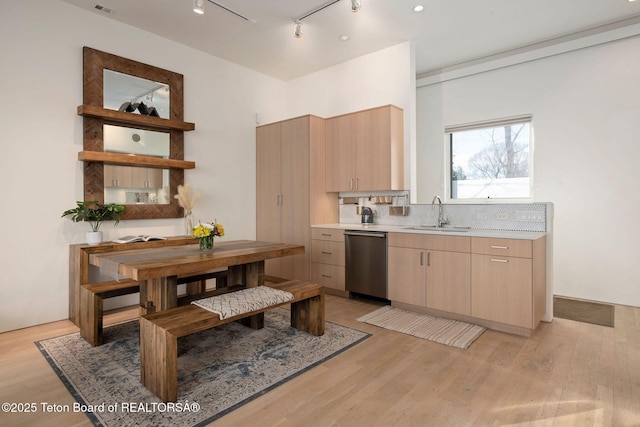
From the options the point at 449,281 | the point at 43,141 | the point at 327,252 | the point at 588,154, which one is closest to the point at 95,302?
the point at 43,141

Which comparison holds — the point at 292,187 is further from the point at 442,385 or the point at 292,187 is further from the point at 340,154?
the point at 442,385

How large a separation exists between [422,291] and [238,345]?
1.82 m

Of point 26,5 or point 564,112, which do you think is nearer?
Result: point 26,5

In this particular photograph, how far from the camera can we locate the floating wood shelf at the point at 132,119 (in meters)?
3.29

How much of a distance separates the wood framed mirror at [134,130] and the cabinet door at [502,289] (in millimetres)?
3295

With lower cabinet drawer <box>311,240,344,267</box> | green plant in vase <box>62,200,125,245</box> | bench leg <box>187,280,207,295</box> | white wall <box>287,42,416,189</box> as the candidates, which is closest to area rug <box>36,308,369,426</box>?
bench leg <box>187,280,207,295</box>

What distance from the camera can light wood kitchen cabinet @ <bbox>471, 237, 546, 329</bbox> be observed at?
2.79 metres

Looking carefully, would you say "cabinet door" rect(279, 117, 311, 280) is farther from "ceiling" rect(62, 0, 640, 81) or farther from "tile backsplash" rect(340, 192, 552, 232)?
"ceiling" rect(62, 0, 640, 81)

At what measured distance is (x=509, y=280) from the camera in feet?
9.48

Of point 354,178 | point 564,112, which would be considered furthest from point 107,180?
point 564,112

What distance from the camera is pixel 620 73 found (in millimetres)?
3719

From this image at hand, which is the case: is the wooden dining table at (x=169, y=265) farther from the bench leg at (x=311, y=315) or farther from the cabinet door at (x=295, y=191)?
the cabinet door at (x=295, y=191)

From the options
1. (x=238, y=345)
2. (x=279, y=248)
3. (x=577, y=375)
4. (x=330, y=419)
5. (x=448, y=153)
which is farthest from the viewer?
(x=448, y=153)

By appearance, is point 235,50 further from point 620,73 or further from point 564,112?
point 620,73
